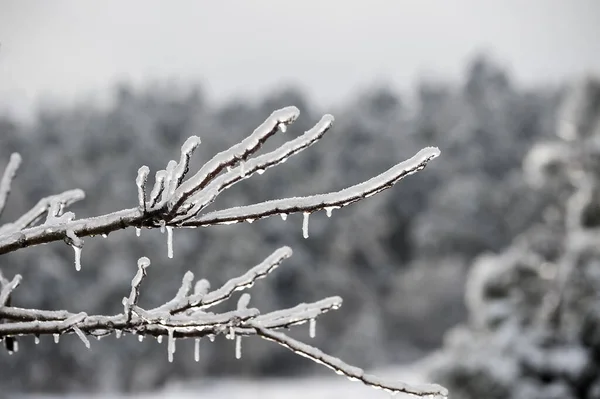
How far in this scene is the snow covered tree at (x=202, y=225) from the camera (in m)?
1.04

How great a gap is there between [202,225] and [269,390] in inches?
631

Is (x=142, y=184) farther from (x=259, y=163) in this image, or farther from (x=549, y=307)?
(x=549, y=307)

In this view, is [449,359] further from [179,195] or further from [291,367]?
[291,367]

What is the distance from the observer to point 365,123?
76.6 feet

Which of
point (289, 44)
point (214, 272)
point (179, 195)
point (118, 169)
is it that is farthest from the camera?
point (289, 44)

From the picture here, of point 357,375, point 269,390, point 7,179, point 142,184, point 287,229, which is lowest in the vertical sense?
point 357,375

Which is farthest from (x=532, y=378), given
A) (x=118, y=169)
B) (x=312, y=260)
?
(x=118, y=169)

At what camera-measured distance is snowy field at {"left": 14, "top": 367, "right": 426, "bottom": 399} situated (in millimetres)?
15281

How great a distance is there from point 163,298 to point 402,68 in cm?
1664

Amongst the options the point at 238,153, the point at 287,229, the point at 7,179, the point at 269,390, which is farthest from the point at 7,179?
the point at 287,229

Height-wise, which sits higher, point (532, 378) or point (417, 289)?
point (417, 289)

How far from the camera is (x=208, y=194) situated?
1081 millimetres

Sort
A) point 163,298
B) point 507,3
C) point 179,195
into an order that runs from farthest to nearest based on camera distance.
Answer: point 507,3, point 163,298, point 179,195

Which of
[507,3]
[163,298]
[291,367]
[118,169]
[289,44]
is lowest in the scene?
[291,367]
